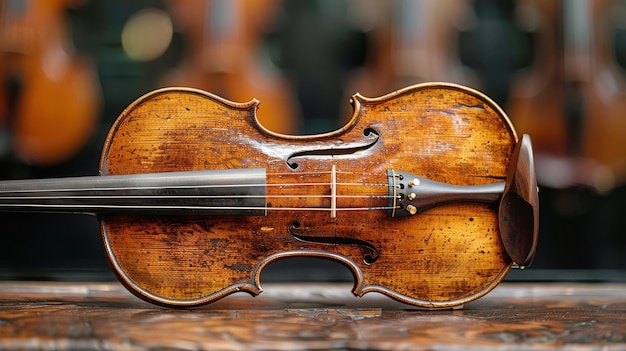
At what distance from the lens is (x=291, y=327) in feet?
2.88

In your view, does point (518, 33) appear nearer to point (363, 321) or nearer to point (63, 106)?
point (363, 321)

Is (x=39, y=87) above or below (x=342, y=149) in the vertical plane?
above

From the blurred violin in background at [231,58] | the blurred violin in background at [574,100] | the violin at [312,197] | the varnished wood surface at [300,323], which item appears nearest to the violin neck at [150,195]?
the violin at [312,197]

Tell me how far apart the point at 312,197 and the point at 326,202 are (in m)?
0.02

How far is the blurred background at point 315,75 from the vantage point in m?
1.37

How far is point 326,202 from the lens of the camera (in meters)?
1.03

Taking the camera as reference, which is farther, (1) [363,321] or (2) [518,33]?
(2) [518,33]

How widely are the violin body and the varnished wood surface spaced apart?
62 mm

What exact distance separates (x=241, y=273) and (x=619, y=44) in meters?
1.18

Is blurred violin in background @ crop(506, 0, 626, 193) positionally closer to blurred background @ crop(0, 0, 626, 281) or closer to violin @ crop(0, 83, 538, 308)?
blurred background @ crop(0, 0, 626, 281)

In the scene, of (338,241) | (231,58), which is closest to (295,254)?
(338,241)

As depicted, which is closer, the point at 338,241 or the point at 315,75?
the point at 338,241

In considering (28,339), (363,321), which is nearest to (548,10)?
(363,321)

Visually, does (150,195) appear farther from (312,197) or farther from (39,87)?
(39,87)
